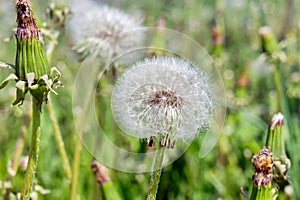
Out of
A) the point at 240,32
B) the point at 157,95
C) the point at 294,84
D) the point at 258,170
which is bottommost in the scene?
the point at 258,170

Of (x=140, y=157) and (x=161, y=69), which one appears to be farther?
(x=140, y=157)

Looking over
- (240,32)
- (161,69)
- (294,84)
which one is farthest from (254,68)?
(161,69)

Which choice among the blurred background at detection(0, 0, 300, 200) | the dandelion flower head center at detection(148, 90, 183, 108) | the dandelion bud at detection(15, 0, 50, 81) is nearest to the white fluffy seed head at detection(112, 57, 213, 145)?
the dandelion flower head center at detection(148, 90, 183, 108)

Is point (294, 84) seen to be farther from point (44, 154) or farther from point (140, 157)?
point (44, 154)

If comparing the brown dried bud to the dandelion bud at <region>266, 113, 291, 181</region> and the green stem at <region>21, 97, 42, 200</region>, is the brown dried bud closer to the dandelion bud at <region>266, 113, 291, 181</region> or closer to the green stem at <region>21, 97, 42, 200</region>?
the dandelion bud at <region>266, 113, 291, 181</region>

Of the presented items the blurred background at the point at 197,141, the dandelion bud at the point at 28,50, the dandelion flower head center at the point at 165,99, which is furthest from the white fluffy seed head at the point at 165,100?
the blurred background at the point at 197,141

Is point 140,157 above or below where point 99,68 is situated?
below

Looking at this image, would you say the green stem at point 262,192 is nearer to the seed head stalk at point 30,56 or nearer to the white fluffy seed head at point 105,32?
the seed head stalk at point 30,56
